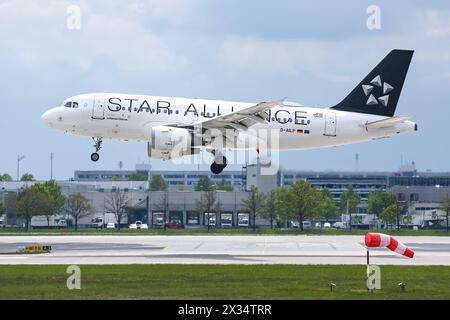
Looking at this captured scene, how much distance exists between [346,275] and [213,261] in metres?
9.58

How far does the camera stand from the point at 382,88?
2746 inches

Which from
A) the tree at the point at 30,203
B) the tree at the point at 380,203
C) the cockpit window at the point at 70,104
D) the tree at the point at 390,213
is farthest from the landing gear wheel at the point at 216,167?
the tree at the point at 380,203

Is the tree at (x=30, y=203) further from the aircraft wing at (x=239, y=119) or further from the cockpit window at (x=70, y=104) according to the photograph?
the aircraft wing at (x=239, y=119)

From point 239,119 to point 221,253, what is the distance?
491 inches

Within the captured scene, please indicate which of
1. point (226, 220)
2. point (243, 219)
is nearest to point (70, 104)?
point (226, 220)

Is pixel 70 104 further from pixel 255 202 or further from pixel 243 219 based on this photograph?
pixel 243 219

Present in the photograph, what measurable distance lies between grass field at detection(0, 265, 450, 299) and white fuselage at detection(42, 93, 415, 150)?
2192 cm

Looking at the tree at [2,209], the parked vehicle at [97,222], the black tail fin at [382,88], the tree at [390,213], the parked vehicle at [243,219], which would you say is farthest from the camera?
the parked vehicle at [243,219]

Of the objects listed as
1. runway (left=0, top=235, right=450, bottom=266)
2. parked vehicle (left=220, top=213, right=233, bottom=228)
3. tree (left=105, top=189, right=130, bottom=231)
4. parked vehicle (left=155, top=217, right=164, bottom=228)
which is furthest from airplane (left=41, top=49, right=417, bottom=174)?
parked vehicle (left=220, top=213, right=233, bottom=228)

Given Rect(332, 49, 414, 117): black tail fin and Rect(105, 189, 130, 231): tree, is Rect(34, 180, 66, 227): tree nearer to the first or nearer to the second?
Rect(105, 189, 130, 231): tree

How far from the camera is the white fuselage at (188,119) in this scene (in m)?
63.7

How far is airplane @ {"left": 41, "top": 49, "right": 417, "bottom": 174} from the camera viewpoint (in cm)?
6341

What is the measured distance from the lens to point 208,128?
64188mm

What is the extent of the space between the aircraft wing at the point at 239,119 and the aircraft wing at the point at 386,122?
25.0 feet
